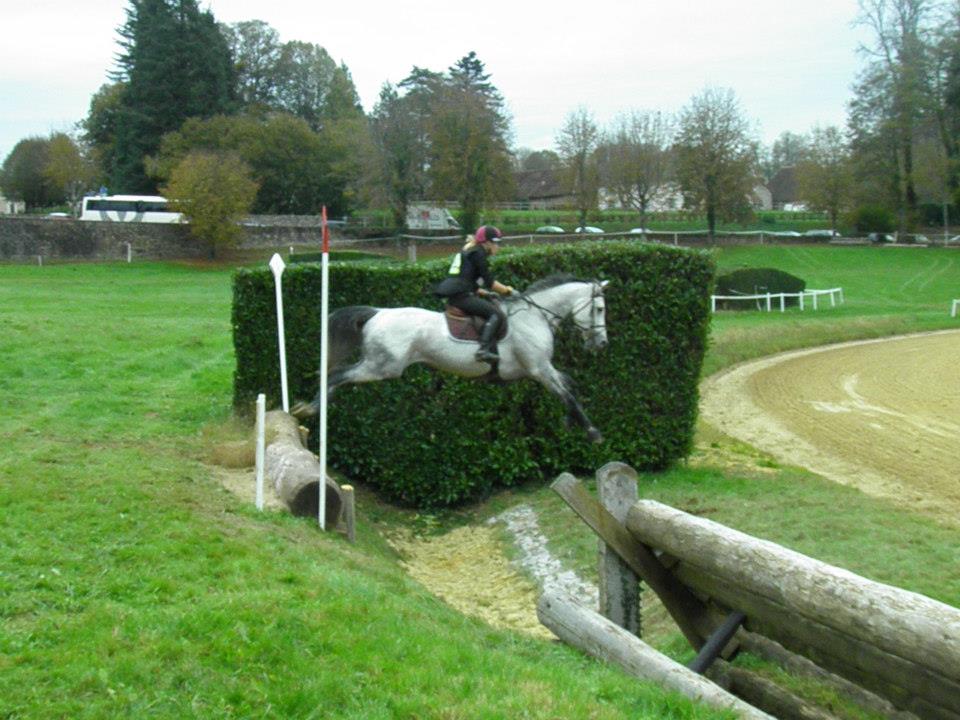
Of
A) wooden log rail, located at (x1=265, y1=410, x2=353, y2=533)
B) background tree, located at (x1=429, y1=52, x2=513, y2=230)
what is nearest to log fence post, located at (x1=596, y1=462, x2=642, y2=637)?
wooden log rail, located at (x1=265, y1=410, x2=353, y2=533)

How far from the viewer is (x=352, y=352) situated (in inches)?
463

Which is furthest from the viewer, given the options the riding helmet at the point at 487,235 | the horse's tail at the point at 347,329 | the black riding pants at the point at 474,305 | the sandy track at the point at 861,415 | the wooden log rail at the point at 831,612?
the sandy track at the point at 861,415

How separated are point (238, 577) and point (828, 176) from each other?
73.0 meters

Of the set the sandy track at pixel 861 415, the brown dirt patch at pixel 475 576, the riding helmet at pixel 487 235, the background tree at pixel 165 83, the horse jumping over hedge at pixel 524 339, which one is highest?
the background tree at pixel 165 83

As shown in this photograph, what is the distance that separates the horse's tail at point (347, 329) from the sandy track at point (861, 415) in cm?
653

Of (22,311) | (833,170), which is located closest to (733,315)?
(22,311)

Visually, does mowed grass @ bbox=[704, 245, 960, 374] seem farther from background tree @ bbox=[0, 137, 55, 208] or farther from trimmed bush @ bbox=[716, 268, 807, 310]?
background tree @ bbox=[0, 137, 55, 208]

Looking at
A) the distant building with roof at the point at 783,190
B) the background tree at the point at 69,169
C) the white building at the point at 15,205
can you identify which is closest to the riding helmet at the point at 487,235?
the background tree at the point at 69,169

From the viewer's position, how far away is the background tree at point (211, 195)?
5412 centimetres

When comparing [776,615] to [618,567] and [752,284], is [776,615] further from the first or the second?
[752,284]

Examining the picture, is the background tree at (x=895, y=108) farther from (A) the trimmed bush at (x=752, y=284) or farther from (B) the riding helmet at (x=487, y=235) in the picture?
(B) the riding helmet at (x=487, y=235)

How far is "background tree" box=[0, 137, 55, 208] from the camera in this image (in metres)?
87.8

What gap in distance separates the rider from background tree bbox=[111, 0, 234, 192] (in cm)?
6658

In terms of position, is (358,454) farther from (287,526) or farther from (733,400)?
(733,400)
